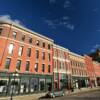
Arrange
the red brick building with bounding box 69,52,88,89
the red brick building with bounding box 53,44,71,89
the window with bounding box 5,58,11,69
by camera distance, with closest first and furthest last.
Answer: the window with bounding box 5,58,11,69, the red brick building with bounding box 53,44,71,89, the red brick building with bounding box 69,52,88,89

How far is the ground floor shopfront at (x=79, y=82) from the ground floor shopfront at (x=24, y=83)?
1447 cm

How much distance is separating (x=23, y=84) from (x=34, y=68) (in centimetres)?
537

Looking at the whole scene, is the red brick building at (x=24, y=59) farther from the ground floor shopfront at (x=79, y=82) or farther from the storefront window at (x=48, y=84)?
the ground floor shopfront at (x=79, y=82)

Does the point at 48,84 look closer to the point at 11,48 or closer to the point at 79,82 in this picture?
the point at 11,48

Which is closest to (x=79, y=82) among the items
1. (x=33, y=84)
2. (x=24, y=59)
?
(x=33, y=84)

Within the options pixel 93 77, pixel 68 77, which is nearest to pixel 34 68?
pixel 68 77

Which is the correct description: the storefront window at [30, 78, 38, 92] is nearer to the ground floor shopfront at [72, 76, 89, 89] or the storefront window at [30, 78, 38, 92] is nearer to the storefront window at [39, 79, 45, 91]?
the storefront window at [39, 79, 45, 91]

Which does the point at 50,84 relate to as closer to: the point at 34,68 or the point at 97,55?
the point at 34,68

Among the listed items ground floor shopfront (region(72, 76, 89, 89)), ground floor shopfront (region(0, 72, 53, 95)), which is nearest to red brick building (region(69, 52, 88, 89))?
ground floor shopfront (region(72, 76, 89, 89))

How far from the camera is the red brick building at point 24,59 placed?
89.8 feet

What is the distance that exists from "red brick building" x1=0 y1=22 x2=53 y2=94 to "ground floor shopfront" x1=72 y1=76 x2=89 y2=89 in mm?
14470

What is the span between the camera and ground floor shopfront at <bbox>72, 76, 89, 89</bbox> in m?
47.4

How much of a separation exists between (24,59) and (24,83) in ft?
19.8

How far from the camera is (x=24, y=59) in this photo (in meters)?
31.2
